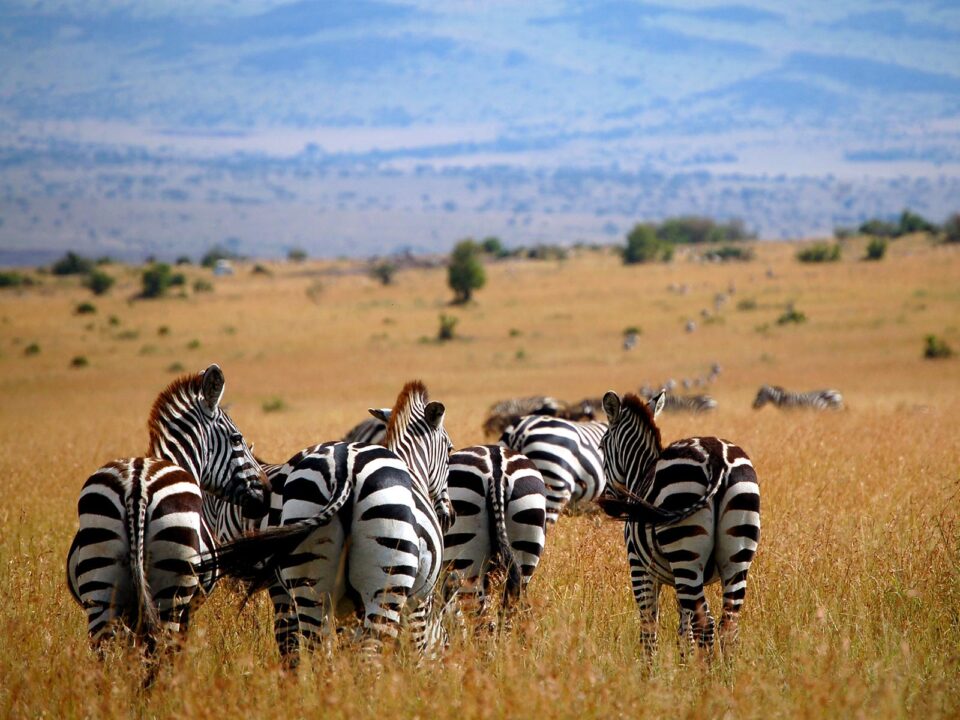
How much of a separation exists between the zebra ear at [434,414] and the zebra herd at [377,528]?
0.04 meters

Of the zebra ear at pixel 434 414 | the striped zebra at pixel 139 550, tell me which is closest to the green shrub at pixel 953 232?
the zebra ear at pixel 434 414

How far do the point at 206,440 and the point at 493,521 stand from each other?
70.5 inches

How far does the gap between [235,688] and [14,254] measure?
597 feet

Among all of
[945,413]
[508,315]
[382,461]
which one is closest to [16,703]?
[382,461]

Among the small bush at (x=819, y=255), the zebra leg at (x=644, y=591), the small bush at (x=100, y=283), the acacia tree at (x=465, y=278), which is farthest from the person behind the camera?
the small bush at (x=819, y=255)

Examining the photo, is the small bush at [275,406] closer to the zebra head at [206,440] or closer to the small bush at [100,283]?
the zebra head at [206,440]

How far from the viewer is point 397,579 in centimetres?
533

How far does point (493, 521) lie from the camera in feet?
21.6

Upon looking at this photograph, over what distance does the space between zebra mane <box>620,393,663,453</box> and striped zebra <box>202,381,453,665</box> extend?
1643mm

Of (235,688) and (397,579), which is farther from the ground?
(397,579)

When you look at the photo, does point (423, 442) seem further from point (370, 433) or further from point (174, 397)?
point (370, 433)

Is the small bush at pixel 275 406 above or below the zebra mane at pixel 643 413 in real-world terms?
below

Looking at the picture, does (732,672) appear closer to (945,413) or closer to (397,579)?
(397,579)

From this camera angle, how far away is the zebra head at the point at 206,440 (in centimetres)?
657
